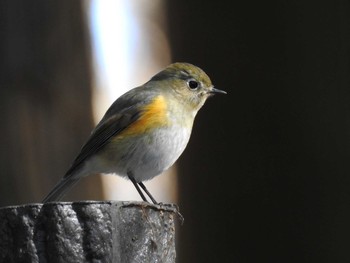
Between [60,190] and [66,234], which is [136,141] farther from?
[66,234]

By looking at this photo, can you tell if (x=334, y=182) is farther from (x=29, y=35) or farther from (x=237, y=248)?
(x=29, y=35)

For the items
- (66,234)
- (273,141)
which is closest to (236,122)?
(273,141)

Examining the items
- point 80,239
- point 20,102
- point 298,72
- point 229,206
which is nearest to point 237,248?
point 229,206

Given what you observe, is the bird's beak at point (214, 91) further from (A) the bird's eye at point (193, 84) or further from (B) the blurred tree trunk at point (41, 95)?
(B) the blurred tree trunk at point (41, 95)

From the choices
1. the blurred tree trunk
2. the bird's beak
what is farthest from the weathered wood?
the blurred tree trunk

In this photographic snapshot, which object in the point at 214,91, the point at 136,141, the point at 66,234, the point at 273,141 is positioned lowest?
the point at 273,141

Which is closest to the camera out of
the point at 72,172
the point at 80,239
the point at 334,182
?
the point at 80,239

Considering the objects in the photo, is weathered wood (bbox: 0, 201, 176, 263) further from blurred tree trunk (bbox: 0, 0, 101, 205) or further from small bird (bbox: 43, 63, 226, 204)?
blurred tree trunk (bbox: 0, 0, 101, 205)

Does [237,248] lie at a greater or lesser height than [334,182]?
lesser
